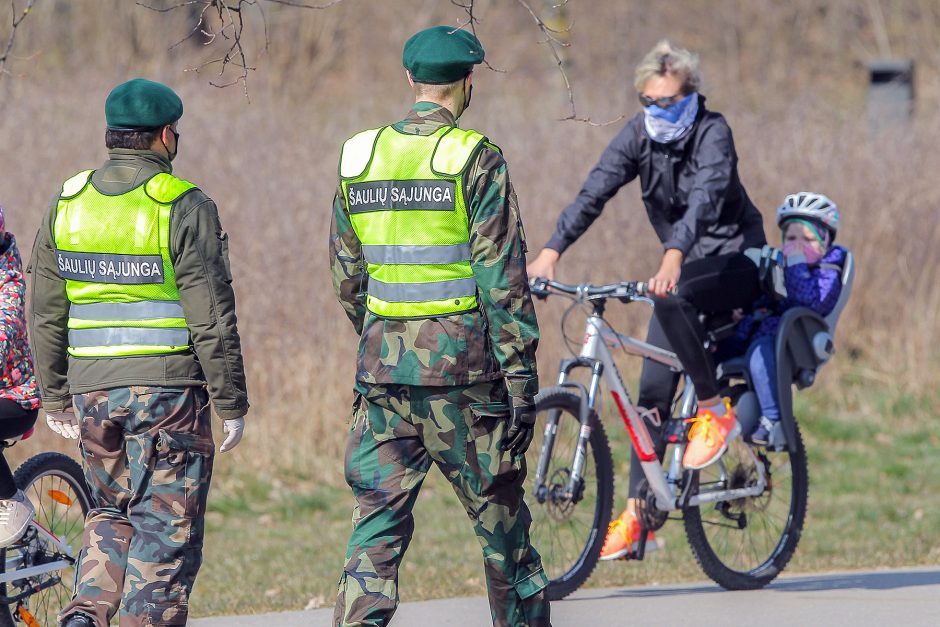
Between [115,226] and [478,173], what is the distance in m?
1.08

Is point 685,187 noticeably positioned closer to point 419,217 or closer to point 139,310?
point 419,217

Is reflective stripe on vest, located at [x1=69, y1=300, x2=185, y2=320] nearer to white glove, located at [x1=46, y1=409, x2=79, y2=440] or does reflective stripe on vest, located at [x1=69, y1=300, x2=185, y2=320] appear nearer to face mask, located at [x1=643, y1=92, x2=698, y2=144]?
white glove, located at [x1=46, y1=409, x2=79, y2=440]

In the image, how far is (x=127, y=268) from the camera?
4.34 meters

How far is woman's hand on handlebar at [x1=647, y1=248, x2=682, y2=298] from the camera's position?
5633 millimetres

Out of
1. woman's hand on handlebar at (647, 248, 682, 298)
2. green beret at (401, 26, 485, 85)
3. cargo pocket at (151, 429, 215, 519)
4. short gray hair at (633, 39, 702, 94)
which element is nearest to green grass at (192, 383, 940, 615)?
woman's hand on handlebar at (647, 248, 682, 298)

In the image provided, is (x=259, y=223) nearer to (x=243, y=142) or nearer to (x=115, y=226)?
(x=243, y=142)

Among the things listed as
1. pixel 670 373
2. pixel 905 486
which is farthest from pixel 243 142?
pixel 670 373

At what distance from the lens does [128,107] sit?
14.4ft

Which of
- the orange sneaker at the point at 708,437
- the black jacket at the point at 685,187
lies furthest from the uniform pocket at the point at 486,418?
the orange sneaker at the point at 708,437

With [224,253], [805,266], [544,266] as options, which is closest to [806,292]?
[805,266]

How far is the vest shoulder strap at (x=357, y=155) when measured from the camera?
4.22 metres

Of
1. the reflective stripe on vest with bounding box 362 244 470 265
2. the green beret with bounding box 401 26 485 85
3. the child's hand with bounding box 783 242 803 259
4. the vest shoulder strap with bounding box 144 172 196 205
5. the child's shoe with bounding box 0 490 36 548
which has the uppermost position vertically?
the green beret with bounding box 401 26 485 85

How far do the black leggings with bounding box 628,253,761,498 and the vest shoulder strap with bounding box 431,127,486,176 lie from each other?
78.4 inches

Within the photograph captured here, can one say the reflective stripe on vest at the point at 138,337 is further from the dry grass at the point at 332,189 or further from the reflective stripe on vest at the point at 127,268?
the dry grass at the point at 332,189
